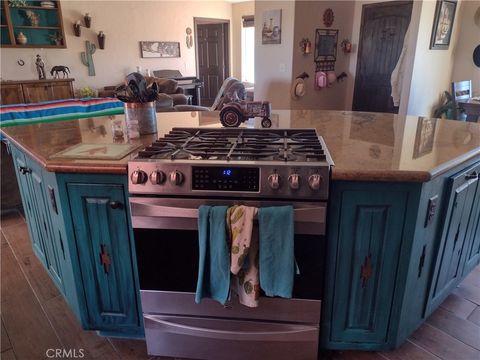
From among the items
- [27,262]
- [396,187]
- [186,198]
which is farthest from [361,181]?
[27,262]

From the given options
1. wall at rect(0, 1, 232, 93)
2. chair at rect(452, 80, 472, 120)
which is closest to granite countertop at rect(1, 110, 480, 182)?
chair at rect(452, 80, 472, 120)

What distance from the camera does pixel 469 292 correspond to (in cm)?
211

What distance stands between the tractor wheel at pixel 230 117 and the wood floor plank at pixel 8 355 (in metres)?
1.56

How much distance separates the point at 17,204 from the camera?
3.29 meters

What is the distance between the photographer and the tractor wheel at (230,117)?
2008 millimetres

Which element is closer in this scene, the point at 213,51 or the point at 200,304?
the point at 200,304

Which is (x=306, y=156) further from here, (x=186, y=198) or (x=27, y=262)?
(x=27, y=262)

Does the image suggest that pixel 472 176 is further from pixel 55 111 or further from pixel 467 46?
pixel 467 46

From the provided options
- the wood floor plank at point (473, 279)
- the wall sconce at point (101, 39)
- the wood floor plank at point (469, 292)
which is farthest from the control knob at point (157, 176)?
the wall sconce at point (101, 39)

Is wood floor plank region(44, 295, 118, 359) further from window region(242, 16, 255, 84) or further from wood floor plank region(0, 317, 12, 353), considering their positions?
window region(242, 16, 255, 84)

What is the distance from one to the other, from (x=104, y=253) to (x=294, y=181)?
0.89 m

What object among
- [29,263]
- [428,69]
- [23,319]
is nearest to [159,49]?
[428,69]

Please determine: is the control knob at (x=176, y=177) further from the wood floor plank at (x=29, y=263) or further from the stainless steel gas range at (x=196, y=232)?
the wood floor plank at (x=29, y=263)

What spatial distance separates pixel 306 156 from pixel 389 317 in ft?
2.61
